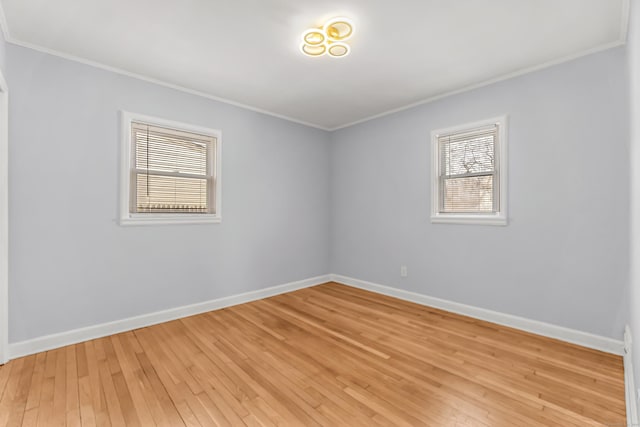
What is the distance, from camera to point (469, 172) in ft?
11.5

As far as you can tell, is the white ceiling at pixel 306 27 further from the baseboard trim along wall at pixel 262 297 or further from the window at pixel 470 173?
the baseboard trim along wall at pixel 262 297

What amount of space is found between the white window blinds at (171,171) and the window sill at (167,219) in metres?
0.08

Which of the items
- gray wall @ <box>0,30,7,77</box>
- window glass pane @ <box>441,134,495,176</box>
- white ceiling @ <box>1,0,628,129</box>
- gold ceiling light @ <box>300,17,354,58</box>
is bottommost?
window glass pane @ <box>441,134,495,176</box>

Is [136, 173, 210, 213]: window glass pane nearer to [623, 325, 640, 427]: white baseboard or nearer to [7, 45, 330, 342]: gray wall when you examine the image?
[7, 45, 330, 342]: gray wall

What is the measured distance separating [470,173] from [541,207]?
0.81m

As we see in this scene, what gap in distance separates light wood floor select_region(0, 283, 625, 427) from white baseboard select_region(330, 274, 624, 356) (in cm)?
11

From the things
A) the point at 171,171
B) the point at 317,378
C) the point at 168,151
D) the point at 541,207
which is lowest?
the point at 317,378

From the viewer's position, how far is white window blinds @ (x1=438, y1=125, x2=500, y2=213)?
3.32 meters

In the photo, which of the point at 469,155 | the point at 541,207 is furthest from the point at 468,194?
the point at 541,207

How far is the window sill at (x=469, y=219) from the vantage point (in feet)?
10.5

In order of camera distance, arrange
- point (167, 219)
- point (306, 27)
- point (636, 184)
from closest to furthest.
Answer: point (636, 184), point (306, 27), point (167, 219)

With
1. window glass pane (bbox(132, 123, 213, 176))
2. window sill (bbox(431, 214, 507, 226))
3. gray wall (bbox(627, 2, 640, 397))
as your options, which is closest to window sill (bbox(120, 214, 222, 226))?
window glass pane (bbox(132, 123, 213, 176))

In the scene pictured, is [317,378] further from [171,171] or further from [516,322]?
[171,171]

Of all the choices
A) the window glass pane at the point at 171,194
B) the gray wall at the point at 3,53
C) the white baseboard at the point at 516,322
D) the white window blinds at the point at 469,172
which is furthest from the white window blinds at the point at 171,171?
the white window blinds at the point at 469,172
